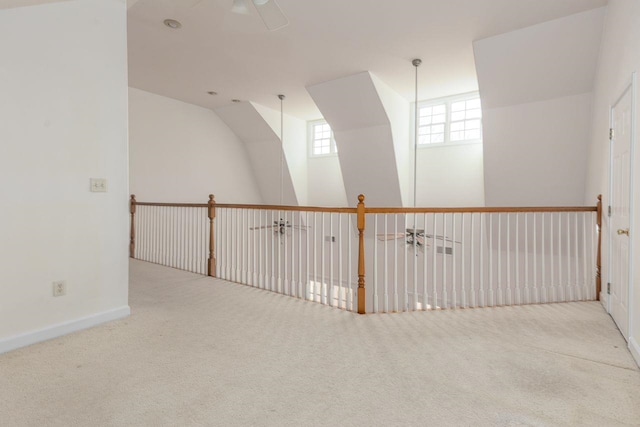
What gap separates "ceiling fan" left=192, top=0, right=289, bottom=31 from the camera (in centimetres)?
230

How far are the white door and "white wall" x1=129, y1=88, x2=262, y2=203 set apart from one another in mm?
6967

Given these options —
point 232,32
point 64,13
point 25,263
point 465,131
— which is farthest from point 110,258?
point 465,131

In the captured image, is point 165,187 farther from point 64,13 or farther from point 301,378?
point 301,378

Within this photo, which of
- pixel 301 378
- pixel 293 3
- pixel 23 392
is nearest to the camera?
pixel 23 392

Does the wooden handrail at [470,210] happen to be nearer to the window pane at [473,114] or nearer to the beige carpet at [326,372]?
the beige carpet at [326,372]

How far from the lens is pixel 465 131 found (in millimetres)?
6430

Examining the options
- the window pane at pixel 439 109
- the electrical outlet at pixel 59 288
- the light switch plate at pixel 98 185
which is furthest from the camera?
the window pane at pixel 439 109

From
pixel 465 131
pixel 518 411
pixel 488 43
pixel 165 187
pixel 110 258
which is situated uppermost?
pixel 488 43

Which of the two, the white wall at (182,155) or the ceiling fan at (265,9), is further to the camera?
the white wall at (182,155)

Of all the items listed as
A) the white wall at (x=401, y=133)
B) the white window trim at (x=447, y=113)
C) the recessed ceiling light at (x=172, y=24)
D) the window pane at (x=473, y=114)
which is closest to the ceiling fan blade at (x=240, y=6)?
the recessed ceiling light at (x=172, y=24)

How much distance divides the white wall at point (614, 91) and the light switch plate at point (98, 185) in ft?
13.2

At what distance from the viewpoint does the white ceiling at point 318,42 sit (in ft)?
11.7

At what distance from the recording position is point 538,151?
4926 mm

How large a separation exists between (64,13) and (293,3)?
204cm
